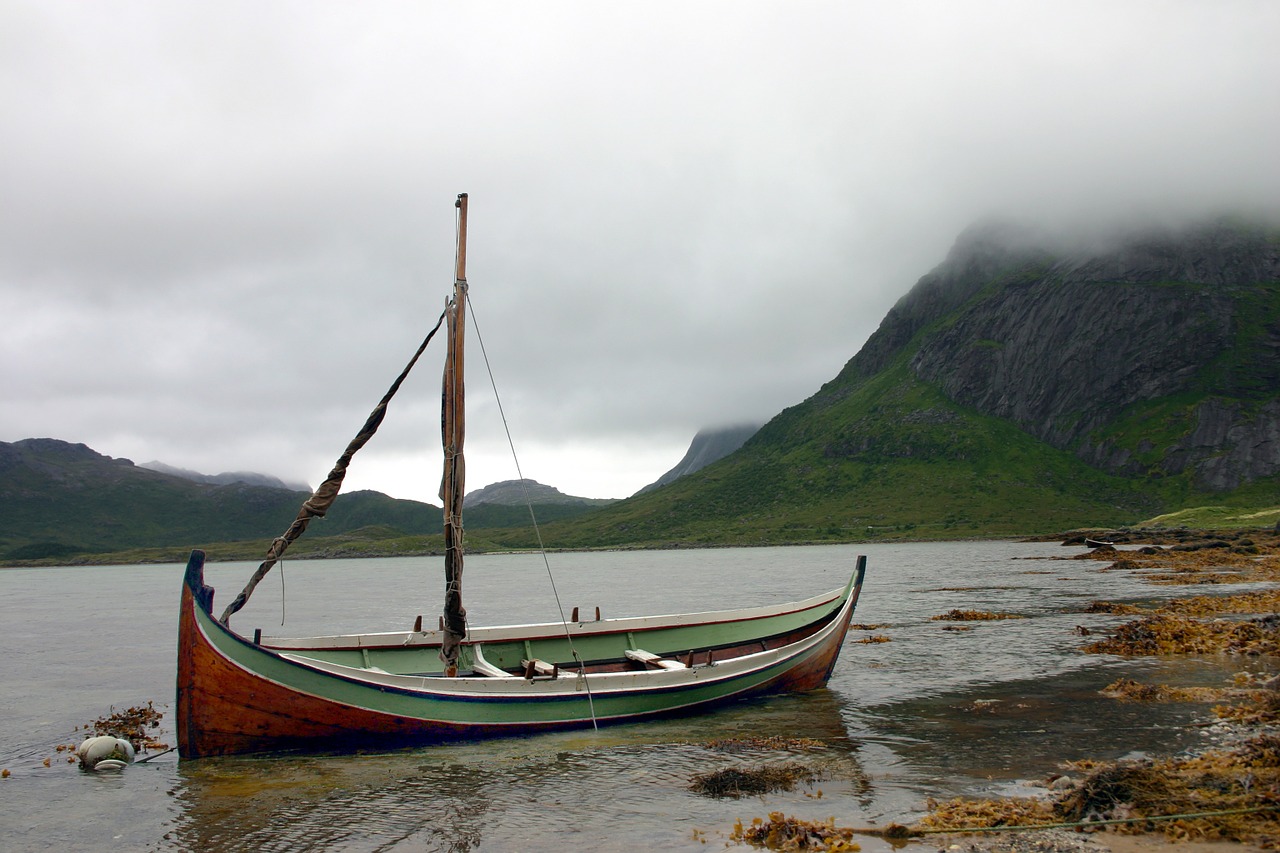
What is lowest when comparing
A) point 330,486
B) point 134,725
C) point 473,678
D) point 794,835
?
point 134,725

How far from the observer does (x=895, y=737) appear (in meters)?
19.7

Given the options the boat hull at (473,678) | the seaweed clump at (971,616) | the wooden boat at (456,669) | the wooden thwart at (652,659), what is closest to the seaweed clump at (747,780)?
the boat hull at (473,678)

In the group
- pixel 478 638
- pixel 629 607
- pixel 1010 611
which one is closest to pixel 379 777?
pixel 478 638

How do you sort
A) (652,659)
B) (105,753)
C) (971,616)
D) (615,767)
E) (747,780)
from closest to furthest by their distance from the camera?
(747,780) < (615,767) < (105,753) < (652,659) < (971,616)

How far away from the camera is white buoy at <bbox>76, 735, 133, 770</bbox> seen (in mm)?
19766

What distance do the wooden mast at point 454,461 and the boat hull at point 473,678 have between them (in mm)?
1458

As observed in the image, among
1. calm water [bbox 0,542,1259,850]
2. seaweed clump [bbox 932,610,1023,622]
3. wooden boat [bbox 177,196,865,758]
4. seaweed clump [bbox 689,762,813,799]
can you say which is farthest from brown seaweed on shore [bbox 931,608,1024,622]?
seaweed clump [bbox 689,762,813,799]

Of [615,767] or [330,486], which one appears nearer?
[615,767]

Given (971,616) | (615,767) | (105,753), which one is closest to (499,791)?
(615,767)

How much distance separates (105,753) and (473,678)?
875 cm

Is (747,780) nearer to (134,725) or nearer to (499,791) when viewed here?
(499,791)

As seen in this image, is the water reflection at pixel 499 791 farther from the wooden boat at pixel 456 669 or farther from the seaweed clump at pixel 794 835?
the seaweed clump at pixel 794 835

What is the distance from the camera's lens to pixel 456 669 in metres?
21.0

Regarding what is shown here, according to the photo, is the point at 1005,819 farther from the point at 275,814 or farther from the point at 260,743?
the point at 260,743
